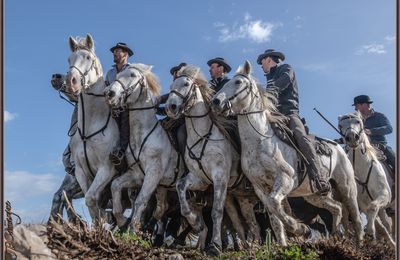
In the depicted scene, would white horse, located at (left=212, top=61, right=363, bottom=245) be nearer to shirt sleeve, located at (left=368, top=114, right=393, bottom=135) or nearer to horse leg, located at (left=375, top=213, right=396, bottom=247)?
horse leg, located at (left=375, top=213, right=396, bottom=247)

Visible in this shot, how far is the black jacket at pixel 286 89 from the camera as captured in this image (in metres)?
11.2

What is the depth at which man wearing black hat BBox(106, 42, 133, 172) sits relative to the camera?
10352 millimetres

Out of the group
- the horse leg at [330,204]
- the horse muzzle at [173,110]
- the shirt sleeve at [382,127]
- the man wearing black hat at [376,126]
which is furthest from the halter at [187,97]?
the shirt sleeve at [382,127]

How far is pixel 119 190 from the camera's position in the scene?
10227 millimetres

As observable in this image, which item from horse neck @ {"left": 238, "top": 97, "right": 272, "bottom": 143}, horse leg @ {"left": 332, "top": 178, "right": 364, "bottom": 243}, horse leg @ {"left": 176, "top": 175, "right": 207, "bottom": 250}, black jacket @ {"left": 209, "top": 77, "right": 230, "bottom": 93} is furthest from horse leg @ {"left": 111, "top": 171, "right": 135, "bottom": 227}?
horse leg @ {"left": 332, "top": 178, "right": 364, "bottom": 243}

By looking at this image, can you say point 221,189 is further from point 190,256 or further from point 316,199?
point 316,199

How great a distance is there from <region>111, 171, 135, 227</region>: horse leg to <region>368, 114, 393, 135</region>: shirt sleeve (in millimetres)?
5902

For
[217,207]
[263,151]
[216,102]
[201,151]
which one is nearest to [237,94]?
[216,102]

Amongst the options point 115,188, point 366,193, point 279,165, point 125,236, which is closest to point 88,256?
point 125,236

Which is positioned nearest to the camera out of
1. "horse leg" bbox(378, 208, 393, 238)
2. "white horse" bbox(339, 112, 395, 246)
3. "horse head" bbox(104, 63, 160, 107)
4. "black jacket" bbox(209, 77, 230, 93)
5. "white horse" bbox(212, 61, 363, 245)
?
"white horse" bbox(212, 61, 363, 245)

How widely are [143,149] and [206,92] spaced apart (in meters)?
1.62

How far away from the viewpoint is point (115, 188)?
10.2 m

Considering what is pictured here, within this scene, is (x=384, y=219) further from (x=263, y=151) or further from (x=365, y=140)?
(x=263, y=151)

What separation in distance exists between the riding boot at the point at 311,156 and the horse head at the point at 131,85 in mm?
2769
